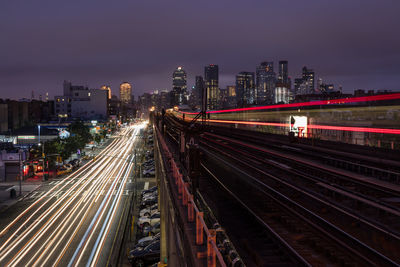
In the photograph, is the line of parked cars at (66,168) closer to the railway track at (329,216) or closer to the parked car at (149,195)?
the parked car at (149,195)

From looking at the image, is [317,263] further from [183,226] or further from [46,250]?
[46,250]

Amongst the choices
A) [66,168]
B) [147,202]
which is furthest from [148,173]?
[147,202]

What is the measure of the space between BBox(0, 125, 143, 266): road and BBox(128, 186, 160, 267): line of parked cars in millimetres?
1563

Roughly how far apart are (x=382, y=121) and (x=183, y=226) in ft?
43.7

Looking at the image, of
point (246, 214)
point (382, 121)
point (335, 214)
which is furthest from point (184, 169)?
point (382, 121)

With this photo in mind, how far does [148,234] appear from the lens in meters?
19.7

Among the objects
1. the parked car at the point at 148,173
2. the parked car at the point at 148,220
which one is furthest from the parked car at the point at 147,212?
the parked car at the point at 148,173

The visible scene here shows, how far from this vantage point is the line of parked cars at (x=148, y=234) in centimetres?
1623

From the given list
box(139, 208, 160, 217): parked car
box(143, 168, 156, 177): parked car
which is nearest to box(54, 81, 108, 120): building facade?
box(143, 168, 156, 177): parked car

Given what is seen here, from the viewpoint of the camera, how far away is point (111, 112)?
6634 inches

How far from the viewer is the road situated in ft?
55.7

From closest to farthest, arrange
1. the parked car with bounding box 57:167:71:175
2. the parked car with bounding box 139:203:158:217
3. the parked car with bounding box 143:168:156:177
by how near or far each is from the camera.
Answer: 1. the parked car with bounding box 139:203:158:217
2. the parked car with bounding box 143:168:156:177
3. the parked car with bounding box 57:167:71:175

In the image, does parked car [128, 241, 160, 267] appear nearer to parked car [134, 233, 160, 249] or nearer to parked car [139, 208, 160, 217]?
parked car [134, 233, 160, 249]

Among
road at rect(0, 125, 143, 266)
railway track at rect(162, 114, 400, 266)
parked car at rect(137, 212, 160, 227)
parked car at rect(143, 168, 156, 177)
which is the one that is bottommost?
road at rect(0, 125, 143, 266)
